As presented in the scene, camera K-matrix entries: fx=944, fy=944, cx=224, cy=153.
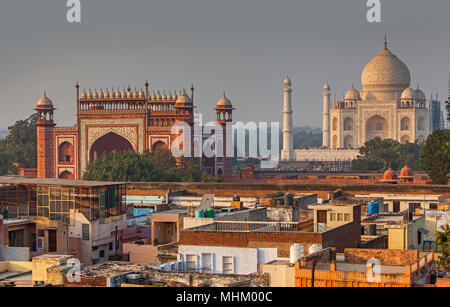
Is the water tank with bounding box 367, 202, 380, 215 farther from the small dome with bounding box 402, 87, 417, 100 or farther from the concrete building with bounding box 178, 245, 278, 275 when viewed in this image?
the small dome with bounding box 402, 87, 417, 100

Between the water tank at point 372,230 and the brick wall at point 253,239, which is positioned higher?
the brick wall at point 253,239

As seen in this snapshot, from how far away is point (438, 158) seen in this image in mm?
43281

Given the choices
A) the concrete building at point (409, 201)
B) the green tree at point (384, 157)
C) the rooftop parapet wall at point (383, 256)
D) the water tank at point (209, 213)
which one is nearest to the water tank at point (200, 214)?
the water tank at point (209, 213)

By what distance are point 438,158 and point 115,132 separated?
18.5m

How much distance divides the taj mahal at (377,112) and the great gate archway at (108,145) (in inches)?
1172

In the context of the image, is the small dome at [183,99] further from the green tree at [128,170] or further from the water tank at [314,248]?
the water tank at [314,248]

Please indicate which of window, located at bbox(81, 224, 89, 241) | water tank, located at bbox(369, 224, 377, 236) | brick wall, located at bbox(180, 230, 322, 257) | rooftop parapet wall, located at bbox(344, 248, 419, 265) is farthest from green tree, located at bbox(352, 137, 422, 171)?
rooftop parapet wall, located at bbox(344, 248, 419, 265)

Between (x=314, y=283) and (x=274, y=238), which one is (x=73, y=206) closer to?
(x=274, y=238)

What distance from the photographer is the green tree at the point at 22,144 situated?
69.8m
